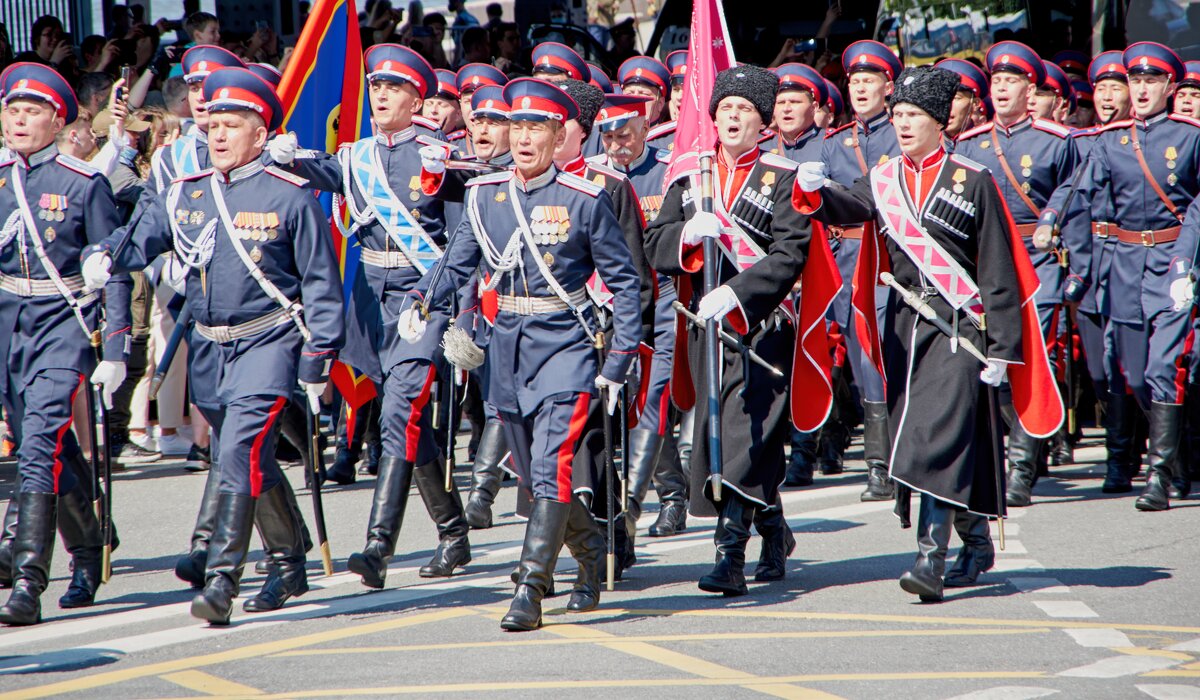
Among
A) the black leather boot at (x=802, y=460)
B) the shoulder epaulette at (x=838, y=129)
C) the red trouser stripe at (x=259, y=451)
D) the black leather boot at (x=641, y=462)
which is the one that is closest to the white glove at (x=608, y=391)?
→ the red trouser stripe at (x=259, y=451)

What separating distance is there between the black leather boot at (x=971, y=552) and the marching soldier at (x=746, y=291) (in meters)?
0.75

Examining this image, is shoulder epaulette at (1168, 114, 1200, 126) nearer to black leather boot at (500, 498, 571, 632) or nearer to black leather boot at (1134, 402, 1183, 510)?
black leather boot at (1134, 402, 1183, 510)

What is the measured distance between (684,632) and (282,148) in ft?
8.29

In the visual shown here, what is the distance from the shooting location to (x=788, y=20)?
717 inches

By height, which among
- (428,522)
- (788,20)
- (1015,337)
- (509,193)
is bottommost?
(428,522)

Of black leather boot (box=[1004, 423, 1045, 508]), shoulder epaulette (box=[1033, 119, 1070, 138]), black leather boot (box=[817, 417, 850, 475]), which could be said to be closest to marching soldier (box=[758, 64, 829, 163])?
Answer: shoulder epaulette (box=[1033, 119, 1070, 138])

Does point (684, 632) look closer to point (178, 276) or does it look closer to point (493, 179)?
point (493, 179)

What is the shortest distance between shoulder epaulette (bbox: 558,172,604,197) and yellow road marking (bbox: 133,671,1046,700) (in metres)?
2.06

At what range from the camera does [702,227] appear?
6.82m

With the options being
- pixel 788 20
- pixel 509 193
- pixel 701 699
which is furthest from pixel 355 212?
pixel 788 20

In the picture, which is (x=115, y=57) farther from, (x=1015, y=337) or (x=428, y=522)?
(x=1015, y=337)

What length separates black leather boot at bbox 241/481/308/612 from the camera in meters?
6.75

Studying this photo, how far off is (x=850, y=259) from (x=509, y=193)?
157 inches

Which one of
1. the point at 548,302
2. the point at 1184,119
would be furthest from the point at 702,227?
the point at 1184,119
